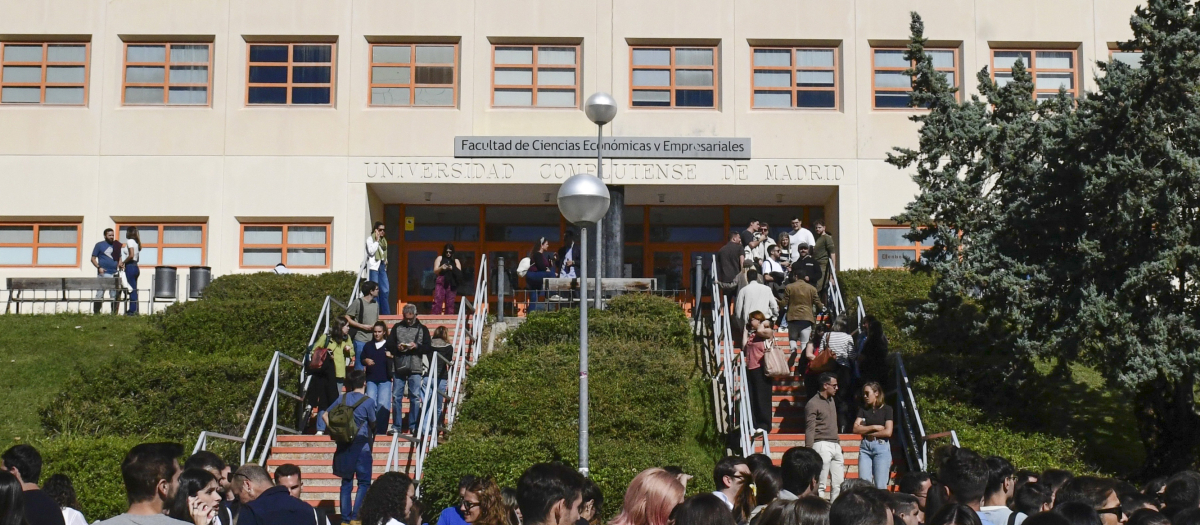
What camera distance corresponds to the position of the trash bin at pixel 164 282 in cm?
2477

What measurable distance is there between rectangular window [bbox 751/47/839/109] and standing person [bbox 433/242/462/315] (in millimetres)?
7659

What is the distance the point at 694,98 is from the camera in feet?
85.8

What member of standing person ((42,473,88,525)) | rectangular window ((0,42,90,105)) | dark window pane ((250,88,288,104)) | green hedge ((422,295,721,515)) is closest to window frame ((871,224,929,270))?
green hedge ((422,295,721,515))

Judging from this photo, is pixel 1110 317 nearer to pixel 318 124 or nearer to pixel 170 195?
pixel 318 124

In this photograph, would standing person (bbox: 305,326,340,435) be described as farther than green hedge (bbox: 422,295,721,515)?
Yes

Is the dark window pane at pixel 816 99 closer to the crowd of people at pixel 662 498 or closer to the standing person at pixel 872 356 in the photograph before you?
the standing person at pixel 872 356

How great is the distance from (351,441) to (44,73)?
16931 millimetres

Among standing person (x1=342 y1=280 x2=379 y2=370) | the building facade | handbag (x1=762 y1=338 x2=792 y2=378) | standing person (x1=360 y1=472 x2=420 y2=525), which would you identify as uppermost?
the building facade

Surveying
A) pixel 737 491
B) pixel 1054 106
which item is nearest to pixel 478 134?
pixel 1054 106

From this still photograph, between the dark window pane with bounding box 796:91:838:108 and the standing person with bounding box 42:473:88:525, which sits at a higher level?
the dark window pane with bounding box 796:91:838:108

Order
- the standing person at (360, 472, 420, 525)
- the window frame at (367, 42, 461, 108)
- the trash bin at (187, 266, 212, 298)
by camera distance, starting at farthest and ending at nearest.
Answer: the window frame at (367, 42, 461, 108), the trash bin at (187, 266, 212, 298), the standing person at (360, 472, 420, 525)

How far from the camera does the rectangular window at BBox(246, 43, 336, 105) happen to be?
26062mm

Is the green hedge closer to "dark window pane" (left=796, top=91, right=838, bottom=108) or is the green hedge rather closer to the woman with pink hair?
the woman with pink hair

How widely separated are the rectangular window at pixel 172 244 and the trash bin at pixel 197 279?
77 cm
